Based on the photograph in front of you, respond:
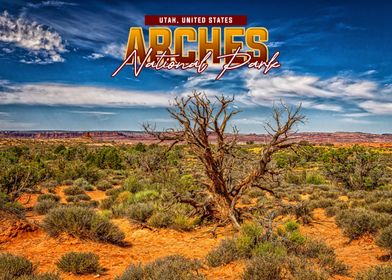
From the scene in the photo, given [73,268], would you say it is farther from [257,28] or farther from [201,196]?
[257,28]

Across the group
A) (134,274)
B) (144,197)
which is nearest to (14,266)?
(134,274)

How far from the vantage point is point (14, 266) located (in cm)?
592

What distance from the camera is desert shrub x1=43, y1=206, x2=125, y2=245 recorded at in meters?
8.87

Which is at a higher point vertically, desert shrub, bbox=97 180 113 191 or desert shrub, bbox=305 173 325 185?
desert shrub, bbox=305 173 325 185

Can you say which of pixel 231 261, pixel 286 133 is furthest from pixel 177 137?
pixel 231 261

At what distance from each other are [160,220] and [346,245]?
557 cm

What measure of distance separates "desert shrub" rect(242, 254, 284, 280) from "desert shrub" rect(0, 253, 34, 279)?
3.77m

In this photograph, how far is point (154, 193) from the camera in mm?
15844

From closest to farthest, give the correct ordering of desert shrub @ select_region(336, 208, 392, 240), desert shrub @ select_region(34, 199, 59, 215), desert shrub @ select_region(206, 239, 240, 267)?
1. desert shrub @ select_region(206, 239, 240, 267)
2. desert shrub @ select_region(336, 208, 392, 240)
3. desert shrub @ select_region(34, 199, 59, 215)

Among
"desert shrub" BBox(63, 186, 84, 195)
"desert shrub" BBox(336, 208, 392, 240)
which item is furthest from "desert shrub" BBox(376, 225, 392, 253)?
"desert shrub" BBox(63, 186, 84, 195)

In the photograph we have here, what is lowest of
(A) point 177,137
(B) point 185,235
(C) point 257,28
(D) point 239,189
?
(B) point 185,235

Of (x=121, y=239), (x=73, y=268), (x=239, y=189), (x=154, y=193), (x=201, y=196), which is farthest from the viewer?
(x=154, y=193)

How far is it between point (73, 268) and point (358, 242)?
7581 millimetres

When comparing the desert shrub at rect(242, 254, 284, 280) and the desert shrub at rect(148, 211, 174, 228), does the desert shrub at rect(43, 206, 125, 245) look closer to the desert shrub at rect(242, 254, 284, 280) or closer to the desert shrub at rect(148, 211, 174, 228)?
the desert shrub at rect(148, 211, 174, 228)
